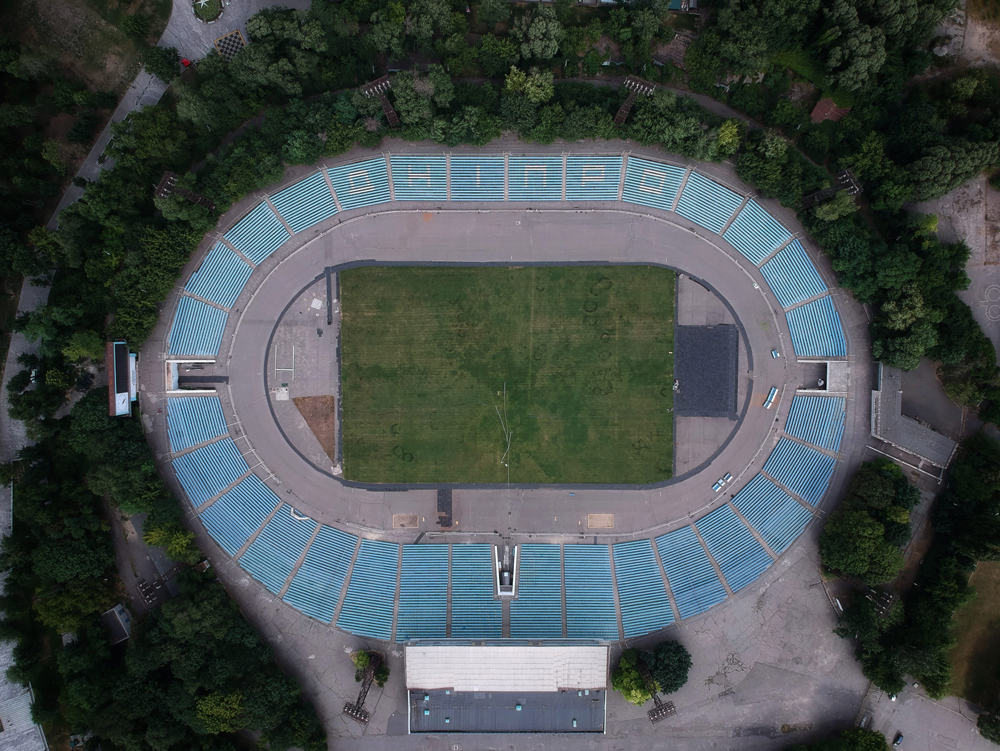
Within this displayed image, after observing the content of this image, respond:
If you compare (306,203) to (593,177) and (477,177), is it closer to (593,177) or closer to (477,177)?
(477,177)

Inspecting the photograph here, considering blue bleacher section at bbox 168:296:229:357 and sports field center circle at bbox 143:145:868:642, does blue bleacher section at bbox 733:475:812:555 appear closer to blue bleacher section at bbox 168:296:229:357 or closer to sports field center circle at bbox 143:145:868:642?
sports field center circle at bbox 143:145:868:642

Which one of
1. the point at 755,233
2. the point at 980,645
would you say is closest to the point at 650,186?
the point at 755,233

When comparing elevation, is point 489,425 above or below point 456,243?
below

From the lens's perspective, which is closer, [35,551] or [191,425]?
[35,551]

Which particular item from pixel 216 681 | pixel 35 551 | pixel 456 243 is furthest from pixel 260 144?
pixel 216 681

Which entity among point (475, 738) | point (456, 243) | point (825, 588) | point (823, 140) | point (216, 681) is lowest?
point (475, 738)

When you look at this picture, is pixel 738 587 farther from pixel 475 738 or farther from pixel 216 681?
pixel 216 681
